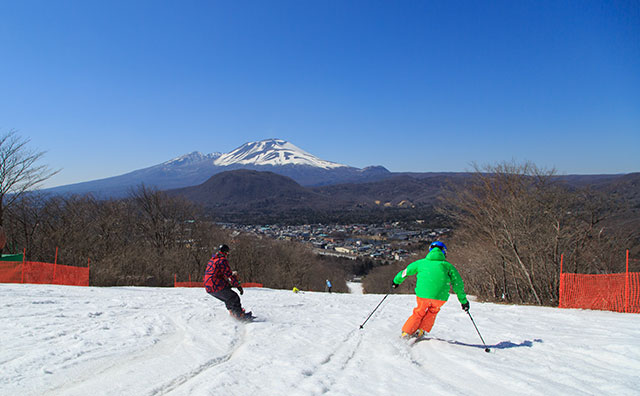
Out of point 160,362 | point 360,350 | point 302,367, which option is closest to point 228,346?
point 160,362

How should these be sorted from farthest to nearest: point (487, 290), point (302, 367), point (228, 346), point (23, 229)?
point (23, 229)
point (487, 290)
point (228, 346)
point (302, 367)

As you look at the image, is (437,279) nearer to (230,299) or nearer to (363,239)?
(230,299)

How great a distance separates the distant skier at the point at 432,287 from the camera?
5.69 m

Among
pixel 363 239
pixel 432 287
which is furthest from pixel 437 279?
pixel 363 239

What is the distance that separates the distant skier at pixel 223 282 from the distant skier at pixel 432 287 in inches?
141

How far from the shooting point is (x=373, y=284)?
44469 mm

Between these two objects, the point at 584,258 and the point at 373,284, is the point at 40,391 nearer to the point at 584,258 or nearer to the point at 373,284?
the point at 584,258

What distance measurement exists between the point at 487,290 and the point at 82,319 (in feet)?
62.9

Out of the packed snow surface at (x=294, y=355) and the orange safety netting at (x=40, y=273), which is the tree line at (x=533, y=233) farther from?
the orange safety netting at (x=40, y=273)

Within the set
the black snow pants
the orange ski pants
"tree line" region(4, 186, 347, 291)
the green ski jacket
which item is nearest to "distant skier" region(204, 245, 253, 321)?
the black snow pants

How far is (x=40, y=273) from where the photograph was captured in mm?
15391

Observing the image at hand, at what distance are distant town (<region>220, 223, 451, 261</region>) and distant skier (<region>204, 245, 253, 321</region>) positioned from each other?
46.1 meters

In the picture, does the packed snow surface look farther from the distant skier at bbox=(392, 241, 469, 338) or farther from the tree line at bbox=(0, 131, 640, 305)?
the tree line at bbox=(0, 131, 640, 305)

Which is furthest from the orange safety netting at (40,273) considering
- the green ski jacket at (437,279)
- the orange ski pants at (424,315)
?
the green ski jacket at (437,279)
